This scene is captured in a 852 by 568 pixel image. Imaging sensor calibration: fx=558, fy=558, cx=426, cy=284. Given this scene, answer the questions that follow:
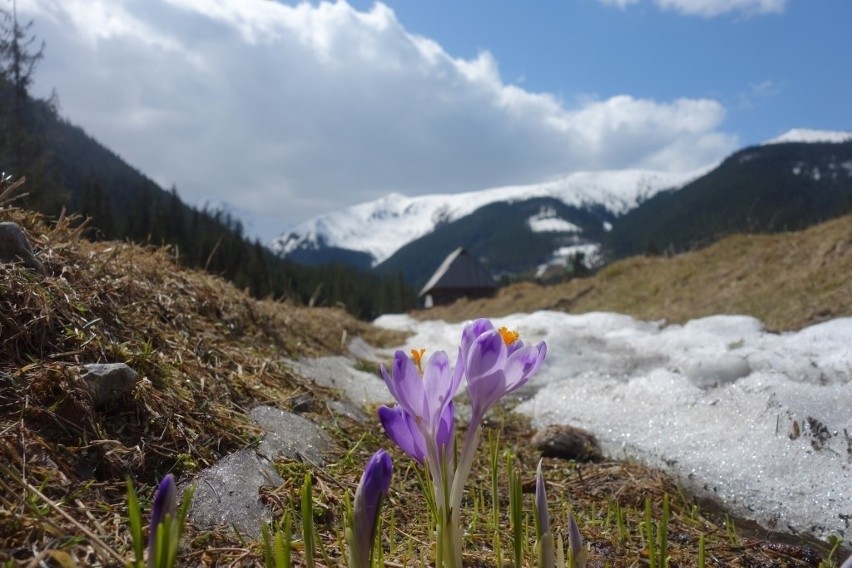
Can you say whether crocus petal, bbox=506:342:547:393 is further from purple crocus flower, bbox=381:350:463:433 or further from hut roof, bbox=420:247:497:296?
hut roof, bbox=420:247:497:296

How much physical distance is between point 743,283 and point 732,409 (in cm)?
474

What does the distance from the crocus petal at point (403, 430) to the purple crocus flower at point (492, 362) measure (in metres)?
0.14

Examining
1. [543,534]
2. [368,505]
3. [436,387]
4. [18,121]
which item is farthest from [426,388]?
[18,121]

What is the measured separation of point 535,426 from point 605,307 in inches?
225

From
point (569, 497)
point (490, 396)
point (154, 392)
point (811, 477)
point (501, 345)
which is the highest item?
point (501, 345)

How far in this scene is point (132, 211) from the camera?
211 ft

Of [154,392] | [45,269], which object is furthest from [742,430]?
[45,269]

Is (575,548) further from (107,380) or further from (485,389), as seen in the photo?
(107,380)

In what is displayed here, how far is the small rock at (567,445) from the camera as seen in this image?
2.98 metres

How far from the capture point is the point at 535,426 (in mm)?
3717

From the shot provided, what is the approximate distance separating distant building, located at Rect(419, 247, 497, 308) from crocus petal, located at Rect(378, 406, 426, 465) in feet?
109

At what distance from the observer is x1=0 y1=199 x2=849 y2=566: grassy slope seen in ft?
4.53

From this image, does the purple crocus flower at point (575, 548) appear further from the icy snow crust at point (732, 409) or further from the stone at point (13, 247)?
the stone at point (13, 247)

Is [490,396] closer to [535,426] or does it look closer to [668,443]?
[668,443]
